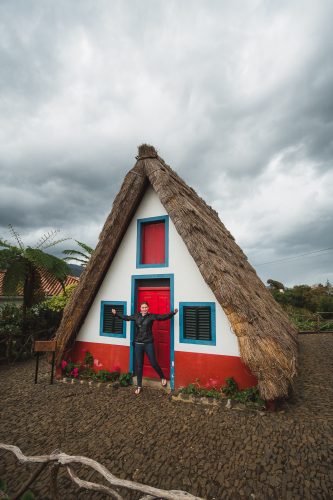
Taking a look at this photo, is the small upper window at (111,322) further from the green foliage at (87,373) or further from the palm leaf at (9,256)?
the palm leaf at (9,256)

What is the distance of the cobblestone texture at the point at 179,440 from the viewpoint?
2.86 m

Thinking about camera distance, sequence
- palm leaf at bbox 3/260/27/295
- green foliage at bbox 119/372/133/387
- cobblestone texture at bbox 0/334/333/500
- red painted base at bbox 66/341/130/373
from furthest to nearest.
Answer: palm leaf at bbox 3/260/27/295 < red painted base at bbox 66/341/130/373 < green foliage at bbox 119/372/133/387 < cobblestone texture at bbox 0/334/333/500

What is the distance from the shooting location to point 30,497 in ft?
5.41

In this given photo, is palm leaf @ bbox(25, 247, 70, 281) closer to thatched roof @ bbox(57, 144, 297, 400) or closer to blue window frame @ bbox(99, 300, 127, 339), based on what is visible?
thatched roof @ bbox(57, 144, 297, 400)

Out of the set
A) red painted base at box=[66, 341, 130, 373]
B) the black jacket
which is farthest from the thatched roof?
the black jacket

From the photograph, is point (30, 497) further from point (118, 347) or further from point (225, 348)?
point (118, 347)

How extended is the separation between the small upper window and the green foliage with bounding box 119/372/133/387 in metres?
0.91

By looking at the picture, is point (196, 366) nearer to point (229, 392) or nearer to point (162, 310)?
point (229, 392)

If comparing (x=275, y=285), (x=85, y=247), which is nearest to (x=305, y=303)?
(x=275, y=285)

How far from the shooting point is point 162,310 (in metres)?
6.09

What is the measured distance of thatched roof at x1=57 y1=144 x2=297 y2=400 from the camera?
168 inches

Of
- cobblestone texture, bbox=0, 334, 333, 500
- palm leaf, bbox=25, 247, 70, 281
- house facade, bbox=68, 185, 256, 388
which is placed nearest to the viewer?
cobblestone texture, bbox=0, 334, 333, 500

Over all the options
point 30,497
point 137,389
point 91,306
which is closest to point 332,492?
point 30,497

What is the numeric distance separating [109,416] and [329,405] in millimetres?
4029
